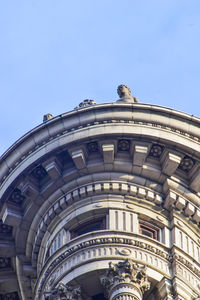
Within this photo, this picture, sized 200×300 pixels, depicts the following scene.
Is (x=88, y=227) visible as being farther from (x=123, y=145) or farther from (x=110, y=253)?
(x=123, y=145)

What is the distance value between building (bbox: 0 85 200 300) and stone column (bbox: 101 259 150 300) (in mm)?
652

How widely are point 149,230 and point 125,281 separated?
10.8 feet

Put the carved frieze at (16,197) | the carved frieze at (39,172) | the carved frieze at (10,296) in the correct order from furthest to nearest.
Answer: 1. the carved frieze at (10,296)
2. the carved frieze at (16,197)
3. the carved frieze at (39,172)

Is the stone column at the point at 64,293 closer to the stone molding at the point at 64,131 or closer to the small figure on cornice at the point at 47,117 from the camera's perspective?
the stone molding at the point at 64,131

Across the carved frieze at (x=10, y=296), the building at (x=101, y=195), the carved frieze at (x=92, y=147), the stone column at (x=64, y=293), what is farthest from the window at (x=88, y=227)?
the carved frieze at (x=10, y=296)

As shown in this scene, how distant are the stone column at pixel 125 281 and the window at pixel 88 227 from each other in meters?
2.76

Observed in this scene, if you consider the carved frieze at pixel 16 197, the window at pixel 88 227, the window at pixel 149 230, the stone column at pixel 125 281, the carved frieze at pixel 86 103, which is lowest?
the stone column at pixel 125 281

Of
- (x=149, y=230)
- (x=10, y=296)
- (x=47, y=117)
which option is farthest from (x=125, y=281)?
(x=47, y=117)

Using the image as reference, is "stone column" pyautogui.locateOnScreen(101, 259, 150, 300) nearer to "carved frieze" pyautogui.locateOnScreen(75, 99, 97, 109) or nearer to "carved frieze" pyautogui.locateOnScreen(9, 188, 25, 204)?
"carved frieze" pyautogui.locateOnScreen(9, 188, 25, 204)

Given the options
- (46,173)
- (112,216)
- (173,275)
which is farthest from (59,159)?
(173,275)

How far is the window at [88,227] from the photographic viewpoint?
1544 inches

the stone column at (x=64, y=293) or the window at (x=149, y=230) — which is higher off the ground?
the window at (x=149, y=230)

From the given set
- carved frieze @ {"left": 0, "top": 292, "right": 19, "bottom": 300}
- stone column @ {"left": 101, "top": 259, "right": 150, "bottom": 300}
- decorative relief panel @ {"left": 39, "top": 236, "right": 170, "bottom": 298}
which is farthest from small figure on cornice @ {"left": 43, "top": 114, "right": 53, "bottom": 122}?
stone column @ {"left": 101, "top": 259, "right": 150, "bottom": 300}

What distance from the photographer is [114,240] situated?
1480 inches
